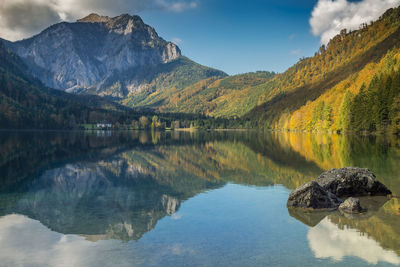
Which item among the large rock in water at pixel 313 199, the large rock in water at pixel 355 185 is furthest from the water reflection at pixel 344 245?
the large rock in water at pixel 355 185

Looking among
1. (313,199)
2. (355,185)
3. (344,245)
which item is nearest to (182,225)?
(344,245)

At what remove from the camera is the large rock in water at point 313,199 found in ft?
57.7

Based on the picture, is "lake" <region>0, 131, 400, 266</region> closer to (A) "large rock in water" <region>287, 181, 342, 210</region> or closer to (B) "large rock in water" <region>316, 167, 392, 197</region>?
(A) "large rock in water" <region>287, 181, 342, 210</region>

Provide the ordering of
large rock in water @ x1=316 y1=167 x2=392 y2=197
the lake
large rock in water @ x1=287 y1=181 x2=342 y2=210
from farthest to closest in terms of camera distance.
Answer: large rock in water @ x1=316 y1=167 x2=392 y2=197
large rock in water @ x1=287 y1=181 x2=342 y2=210
the lake

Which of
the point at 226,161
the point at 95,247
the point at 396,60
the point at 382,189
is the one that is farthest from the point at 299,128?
the point at 95,247

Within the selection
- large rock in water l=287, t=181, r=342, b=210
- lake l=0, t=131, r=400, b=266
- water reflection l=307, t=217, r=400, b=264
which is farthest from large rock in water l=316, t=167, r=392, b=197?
Answer: water reflection l=307, t=217, r=400, b=264

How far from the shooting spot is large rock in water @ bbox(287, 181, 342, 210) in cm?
1758

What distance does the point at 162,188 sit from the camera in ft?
80.7

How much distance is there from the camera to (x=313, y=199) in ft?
57.7

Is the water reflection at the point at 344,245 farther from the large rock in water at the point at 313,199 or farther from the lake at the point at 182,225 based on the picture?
the large rock in water at the point at 313,199

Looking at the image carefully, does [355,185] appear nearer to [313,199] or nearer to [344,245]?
[313,199]

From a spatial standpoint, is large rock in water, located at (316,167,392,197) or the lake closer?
the lake

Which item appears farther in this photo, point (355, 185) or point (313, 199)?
point (355, 185)

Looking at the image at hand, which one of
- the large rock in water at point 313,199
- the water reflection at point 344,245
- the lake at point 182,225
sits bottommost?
the lake at point 182,225
